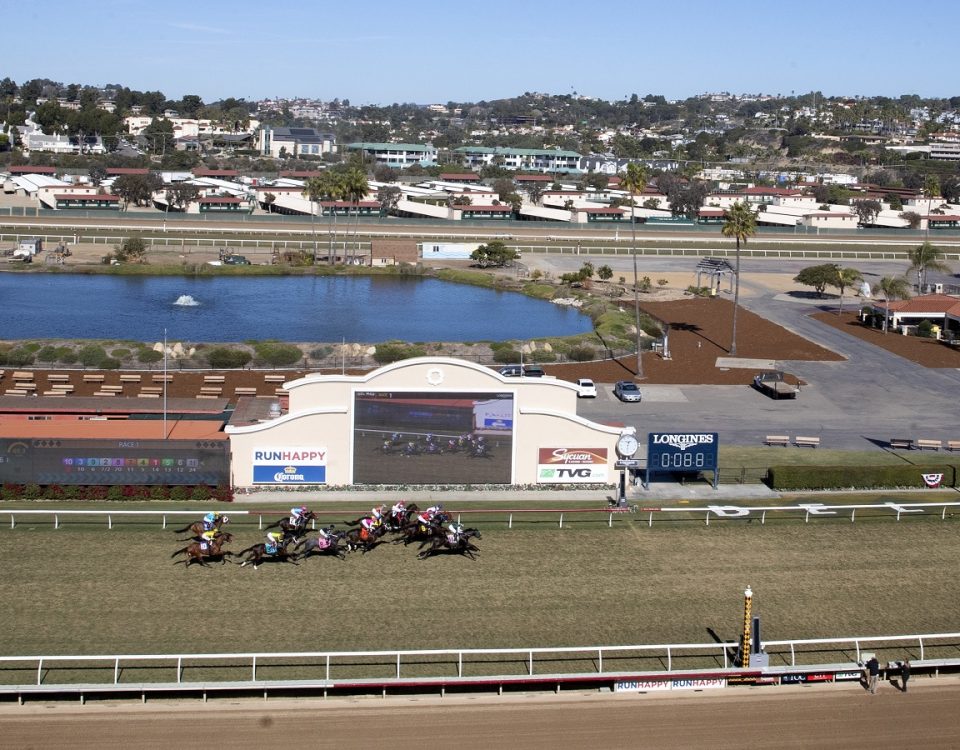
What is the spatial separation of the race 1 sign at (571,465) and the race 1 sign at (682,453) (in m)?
1.78

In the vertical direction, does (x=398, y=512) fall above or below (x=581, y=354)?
below

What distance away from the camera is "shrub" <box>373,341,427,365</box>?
59375 millimetres

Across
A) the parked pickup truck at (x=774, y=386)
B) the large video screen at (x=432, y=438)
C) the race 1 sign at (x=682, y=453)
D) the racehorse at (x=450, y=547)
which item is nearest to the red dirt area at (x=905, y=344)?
the parked pickup truck at (x=774, y=386)

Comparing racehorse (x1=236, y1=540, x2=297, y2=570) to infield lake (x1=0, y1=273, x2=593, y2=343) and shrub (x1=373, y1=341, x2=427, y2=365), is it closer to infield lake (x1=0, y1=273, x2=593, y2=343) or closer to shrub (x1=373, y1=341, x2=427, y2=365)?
shrub (x1=373, y1=341, x2=427, y2=365)

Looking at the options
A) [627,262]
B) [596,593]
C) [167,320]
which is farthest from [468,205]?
[596,593]

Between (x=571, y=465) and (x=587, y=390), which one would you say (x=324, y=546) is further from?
(x=587, y=390)

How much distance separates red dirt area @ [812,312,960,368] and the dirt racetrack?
4256 cm

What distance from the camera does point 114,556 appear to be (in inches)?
1208

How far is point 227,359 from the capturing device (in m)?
57.3

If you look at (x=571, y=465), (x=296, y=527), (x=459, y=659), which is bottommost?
(x=459, y=659)

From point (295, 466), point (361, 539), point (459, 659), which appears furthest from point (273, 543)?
point (459, 659)

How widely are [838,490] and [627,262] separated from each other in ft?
240

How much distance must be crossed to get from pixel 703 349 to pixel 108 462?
127ft

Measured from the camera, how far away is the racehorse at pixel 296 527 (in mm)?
31375
